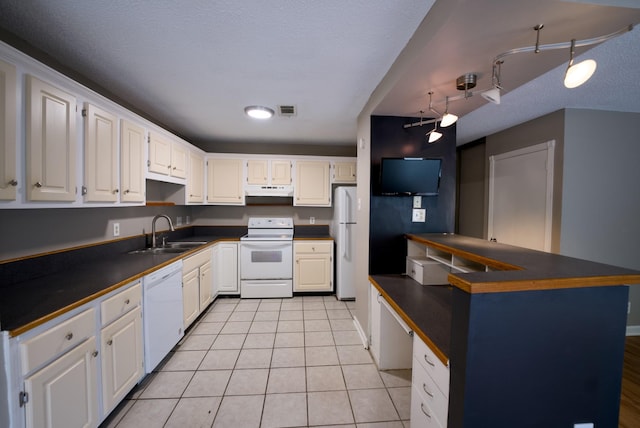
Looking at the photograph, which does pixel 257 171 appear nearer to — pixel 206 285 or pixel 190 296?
pixel 206 285

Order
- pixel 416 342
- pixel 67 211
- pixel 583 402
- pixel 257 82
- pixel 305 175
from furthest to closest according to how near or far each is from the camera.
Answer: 1. pixel 305 175
2. pixel 257 82
3. pixel 67 211
4. pixel 416 342
5. pixel 583 402

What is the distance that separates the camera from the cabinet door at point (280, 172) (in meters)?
3.83

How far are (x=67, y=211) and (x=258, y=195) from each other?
2264mm

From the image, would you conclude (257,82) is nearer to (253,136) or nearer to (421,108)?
(421,108)

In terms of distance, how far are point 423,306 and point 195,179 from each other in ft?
10.9

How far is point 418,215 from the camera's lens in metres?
2.32

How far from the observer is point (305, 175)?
12.7 ft

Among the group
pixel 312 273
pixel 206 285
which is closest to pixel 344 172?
pixel 312 273

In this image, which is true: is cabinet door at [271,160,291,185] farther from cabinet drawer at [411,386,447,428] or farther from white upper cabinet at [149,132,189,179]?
cabinet drawer at [411,386,447,428]

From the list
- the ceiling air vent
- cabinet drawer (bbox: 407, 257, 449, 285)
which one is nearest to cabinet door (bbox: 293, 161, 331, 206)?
the ceiling air vent

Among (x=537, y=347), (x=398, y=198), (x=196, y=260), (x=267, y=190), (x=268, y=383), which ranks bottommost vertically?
(x=268, y=383)

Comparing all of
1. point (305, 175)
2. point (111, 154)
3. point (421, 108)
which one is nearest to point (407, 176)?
point (421, 108)

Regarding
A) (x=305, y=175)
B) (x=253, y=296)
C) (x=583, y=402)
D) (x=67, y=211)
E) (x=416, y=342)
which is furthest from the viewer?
(x=305, y=175)

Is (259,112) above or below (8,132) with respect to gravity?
above
